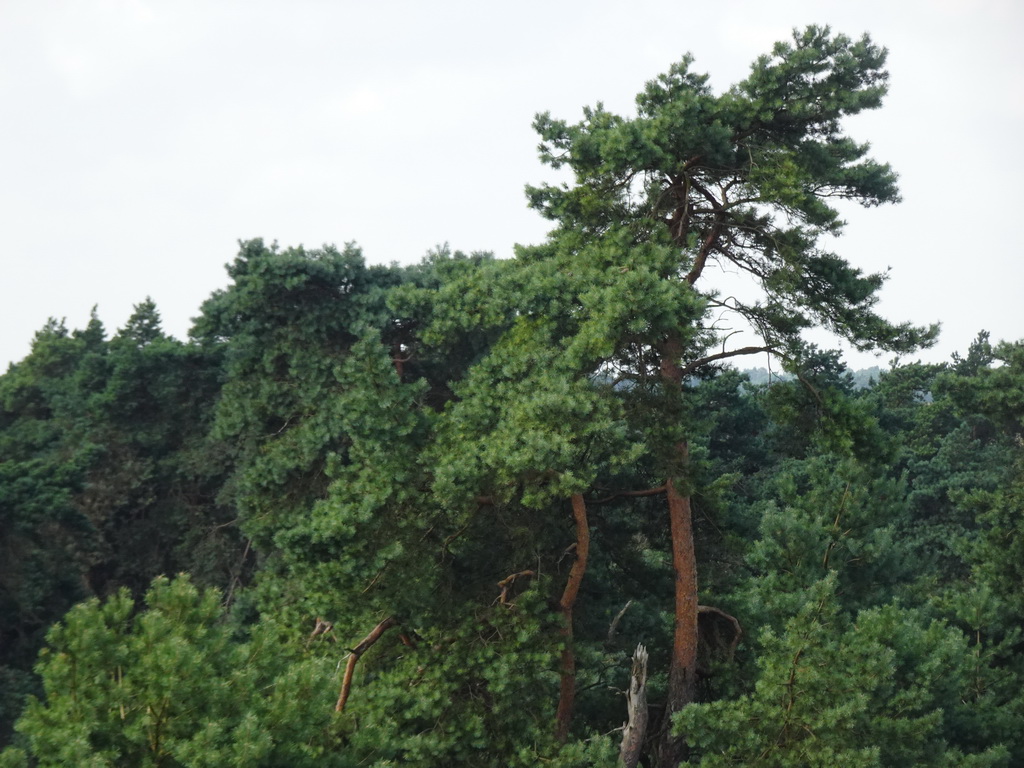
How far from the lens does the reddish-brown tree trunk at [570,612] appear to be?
1294cm

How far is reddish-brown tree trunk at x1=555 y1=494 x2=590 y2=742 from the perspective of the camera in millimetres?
12938

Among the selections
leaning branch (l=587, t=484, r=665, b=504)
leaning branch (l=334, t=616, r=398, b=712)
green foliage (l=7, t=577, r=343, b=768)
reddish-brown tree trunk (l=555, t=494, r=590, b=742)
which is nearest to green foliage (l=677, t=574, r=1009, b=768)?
reddish-brown tree trunk (l=555, t=494, r=590, b=742)

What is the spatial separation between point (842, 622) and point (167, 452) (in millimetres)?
22975

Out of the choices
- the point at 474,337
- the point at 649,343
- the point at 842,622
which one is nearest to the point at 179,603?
the point at 649,343

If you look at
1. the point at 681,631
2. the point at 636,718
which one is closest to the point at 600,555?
the point at 681,631

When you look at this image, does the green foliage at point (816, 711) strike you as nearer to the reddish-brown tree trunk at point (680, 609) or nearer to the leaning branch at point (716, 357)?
the reddish-brown tree trunk at point (680, 609)

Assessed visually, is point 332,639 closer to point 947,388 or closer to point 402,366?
point 402,366

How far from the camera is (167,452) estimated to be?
102 ft

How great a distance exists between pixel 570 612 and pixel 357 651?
3001mm

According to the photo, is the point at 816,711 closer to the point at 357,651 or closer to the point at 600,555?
the point at 600,555

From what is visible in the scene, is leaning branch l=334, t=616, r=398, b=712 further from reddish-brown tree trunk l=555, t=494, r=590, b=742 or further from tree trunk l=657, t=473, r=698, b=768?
tree trunk l=657, t=473, r=698, b=768

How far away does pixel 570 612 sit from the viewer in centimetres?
1335

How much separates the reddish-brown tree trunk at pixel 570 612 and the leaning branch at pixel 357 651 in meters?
2.28

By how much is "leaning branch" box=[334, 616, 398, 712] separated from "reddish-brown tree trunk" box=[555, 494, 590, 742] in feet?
7.49
